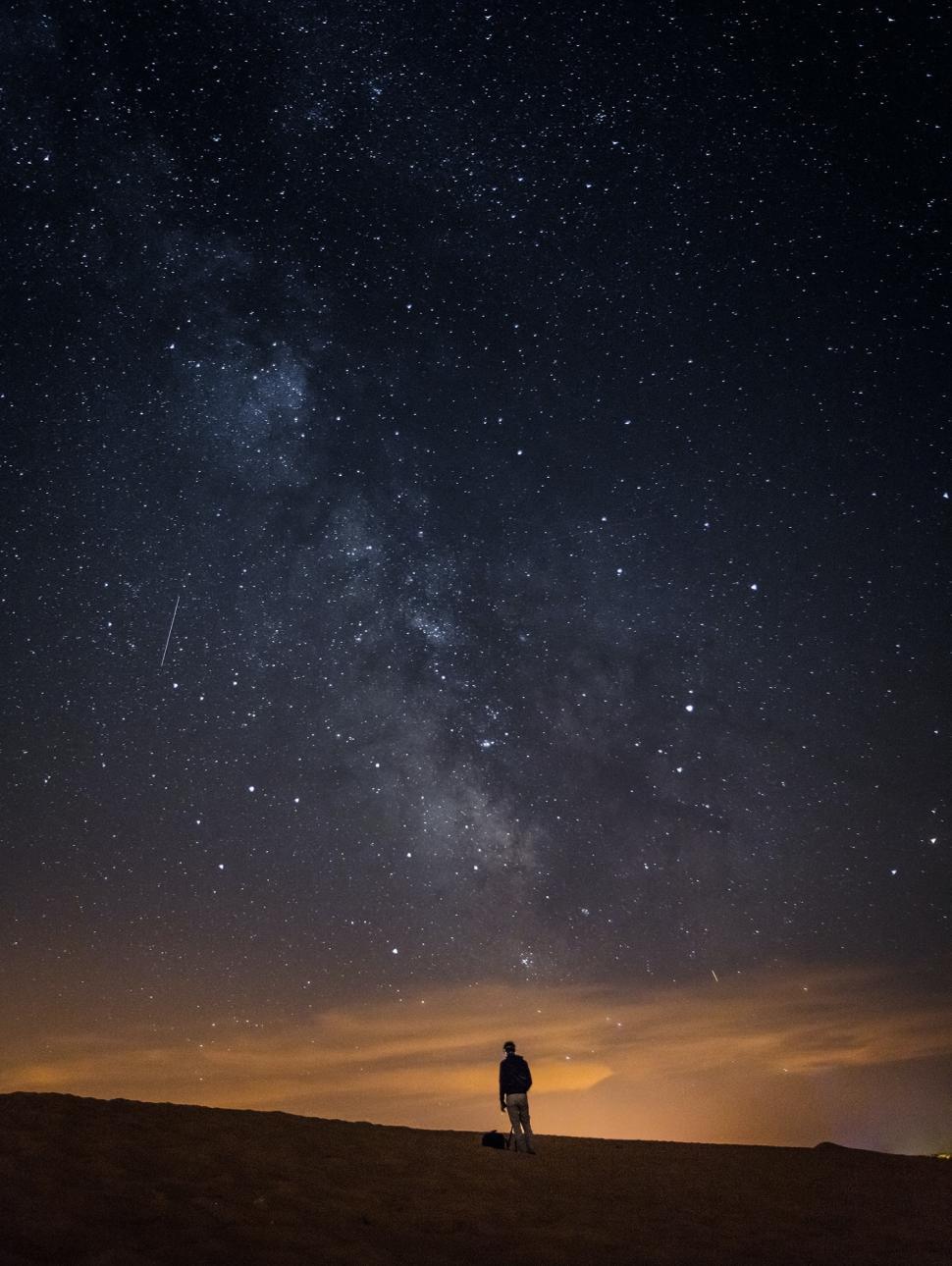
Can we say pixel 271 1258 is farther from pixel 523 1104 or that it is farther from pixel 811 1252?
pixel 523 1104

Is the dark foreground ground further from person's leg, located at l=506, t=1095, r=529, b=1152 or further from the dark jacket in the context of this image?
the dark jacket

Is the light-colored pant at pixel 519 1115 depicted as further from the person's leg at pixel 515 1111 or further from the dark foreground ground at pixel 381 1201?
the dark foreground ground at pixel 381 1201

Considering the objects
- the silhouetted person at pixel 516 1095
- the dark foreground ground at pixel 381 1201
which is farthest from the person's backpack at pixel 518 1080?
the dark foreground ground at pixel 381 1201

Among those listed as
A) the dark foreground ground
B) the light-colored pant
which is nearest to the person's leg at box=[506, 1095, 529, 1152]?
the light-colored pant

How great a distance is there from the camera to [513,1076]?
41.6ft

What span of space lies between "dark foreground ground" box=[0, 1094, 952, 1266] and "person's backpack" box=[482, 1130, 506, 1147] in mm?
477

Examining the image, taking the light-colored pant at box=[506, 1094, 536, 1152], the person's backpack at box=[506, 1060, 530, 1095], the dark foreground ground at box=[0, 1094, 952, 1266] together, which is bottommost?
the dark foreground ground at box=[0, 1094, 952, 1266]

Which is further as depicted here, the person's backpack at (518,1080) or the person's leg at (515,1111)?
the person's backpack at (518,1080)

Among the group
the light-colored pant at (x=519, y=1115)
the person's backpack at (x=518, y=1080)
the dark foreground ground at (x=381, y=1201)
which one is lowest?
the dark foreground ground at (x=381, y=1201)

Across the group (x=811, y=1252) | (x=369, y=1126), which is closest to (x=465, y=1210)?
(x=811, y=1252)

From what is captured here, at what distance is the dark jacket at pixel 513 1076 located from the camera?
12.6 metres

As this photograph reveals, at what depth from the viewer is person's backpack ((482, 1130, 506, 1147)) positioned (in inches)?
469

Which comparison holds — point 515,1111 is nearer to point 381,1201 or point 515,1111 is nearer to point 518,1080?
point 518,1080

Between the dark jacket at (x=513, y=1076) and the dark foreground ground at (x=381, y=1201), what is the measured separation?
3.86ft
